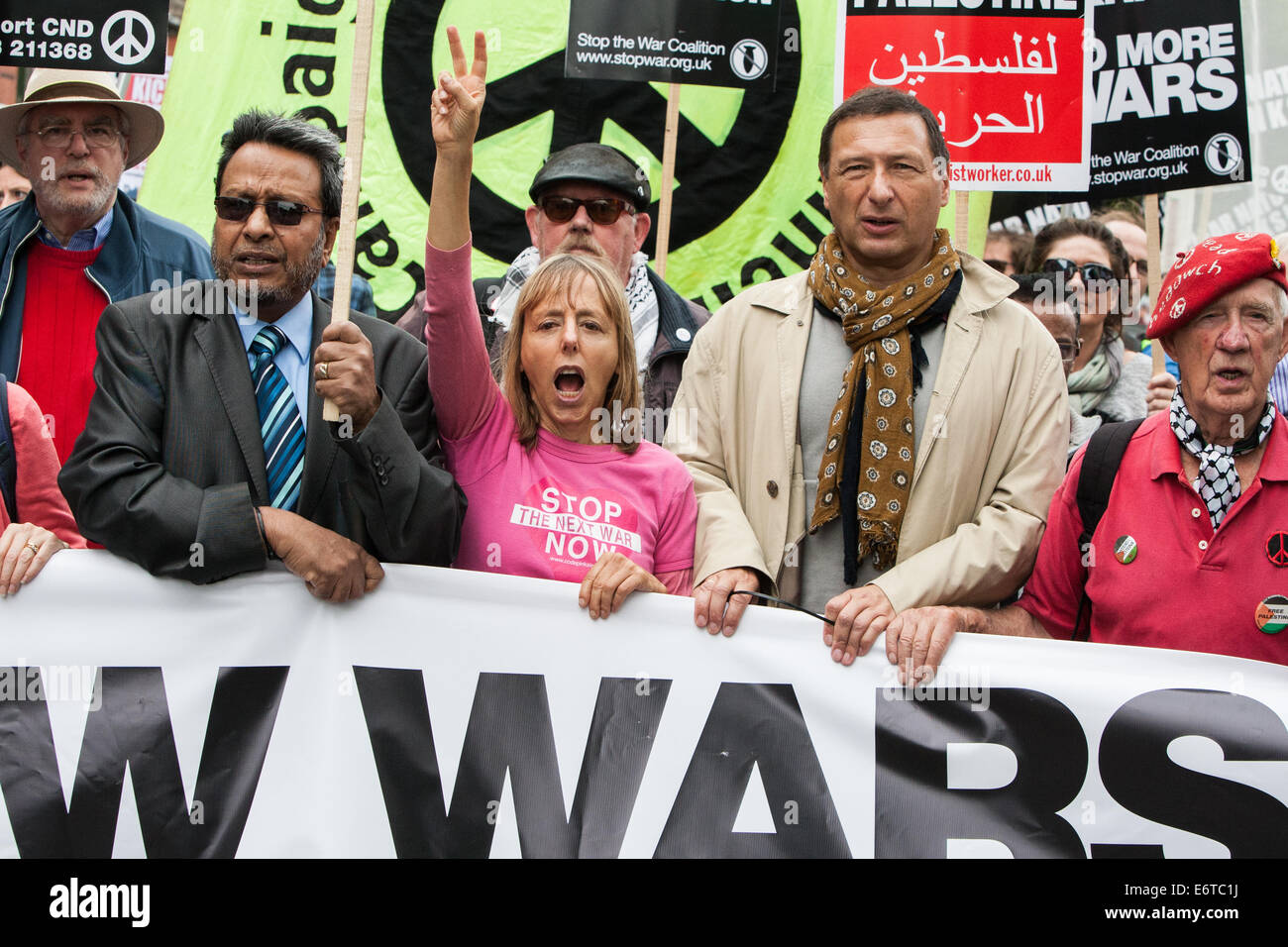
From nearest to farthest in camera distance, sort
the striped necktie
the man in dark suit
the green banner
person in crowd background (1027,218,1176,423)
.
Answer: the man in dark suit
the striped necktie
person in crowd background (1027,218,1176,423)
the green banner

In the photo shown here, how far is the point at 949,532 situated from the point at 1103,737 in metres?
0.63

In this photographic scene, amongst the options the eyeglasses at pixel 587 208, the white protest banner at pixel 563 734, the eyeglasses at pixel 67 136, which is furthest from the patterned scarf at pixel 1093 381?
the eyeglasses at pixel 67 136

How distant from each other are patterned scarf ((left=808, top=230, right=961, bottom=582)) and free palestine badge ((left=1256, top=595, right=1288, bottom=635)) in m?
0.85

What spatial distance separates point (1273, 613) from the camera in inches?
132

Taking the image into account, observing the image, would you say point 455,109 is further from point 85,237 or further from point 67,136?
point 67,136

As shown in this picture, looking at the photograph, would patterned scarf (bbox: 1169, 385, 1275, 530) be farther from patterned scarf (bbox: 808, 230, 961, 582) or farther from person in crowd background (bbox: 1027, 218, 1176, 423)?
person in crowd background (bbox: 1027, 218, 1176, 423)

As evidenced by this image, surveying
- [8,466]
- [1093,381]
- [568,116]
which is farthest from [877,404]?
[568,116]

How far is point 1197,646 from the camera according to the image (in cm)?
342

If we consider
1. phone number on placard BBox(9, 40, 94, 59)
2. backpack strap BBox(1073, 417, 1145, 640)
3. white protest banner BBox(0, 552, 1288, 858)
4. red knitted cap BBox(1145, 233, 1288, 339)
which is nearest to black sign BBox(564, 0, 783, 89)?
phone number on placard BBox(9, 40, 94, 59)

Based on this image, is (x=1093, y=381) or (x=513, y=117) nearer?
(x=1093, y=381)

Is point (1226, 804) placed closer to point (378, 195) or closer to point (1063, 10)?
point (1063, 10)

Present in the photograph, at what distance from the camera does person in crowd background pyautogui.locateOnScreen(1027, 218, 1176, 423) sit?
19.6ft

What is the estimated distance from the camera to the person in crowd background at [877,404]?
144 inches

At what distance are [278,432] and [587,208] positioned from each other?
1.95m
